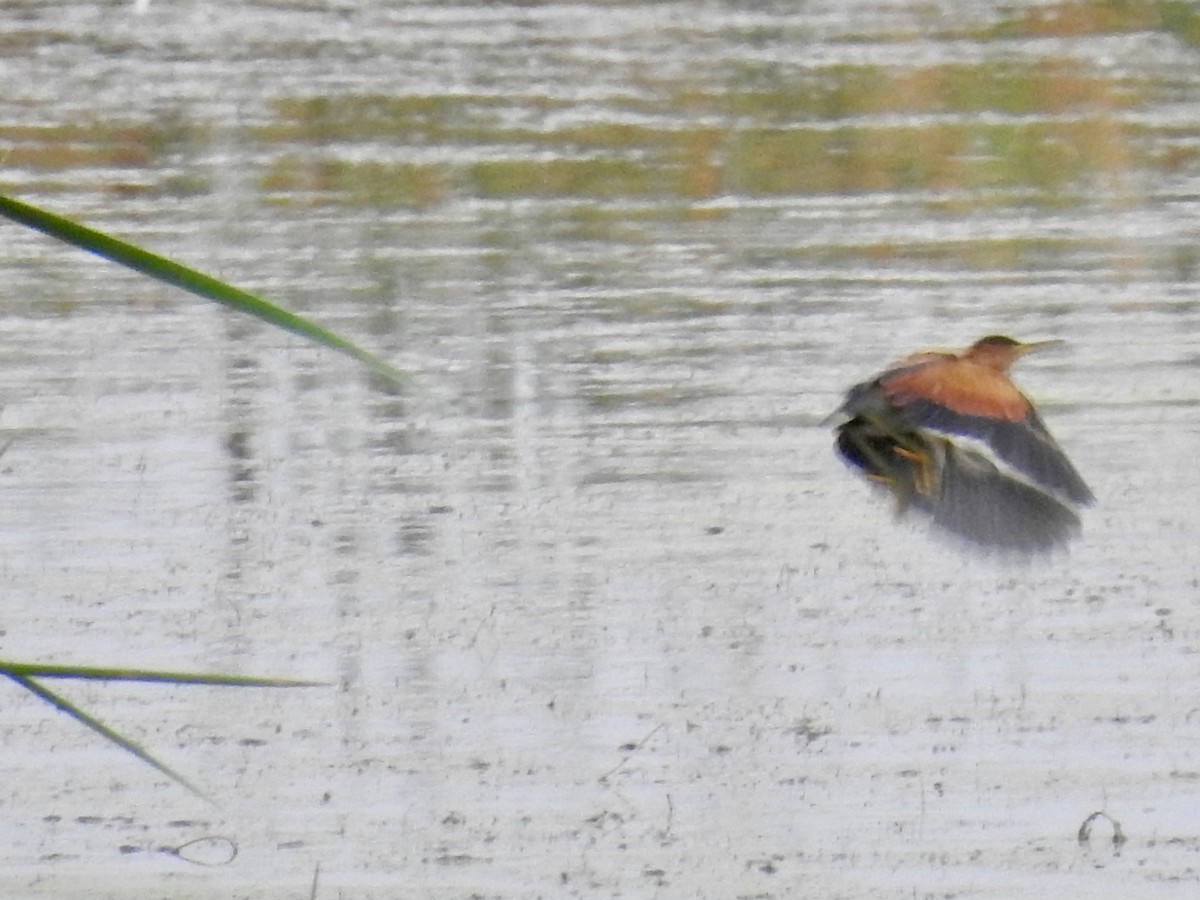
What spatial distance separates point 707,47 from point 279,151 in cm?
51

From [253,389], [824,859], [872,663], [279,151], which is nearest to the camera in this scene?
[824,859]

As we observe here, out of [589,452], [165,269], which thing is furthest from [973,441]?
[165,269]

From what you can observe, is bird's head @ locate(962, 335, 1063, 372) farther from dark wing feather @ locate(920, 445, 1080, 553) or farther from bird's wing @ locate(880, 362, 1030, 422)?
dark wing feather @ locate(920, 445, 1080, 553)

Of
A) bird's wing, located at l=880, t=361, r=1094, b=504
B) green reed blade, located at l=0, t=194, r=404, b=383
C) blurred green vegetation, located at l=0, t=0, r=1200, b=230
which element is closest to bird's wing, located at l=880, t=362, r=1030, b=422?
bird's wing, located at l=880, t=361, r=1094, b=504

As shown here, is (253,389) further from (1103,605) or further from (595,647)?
(1103,605)

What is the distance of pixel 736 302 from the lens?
201 cm

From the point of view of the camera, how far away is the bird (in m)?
1.85

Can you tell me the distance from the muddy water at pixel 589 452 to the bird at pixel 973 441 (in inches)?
1.0

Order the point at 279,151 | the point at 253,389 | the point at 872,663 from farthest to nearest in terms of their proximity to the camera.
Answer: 1. the point at 279,151
2. the point at 253,389
3. the point at 872,663

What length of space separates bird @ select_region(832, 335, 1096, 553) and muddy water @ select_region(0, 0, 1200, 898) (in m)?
0.03

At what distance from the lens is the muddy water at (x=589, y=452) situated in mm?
1612

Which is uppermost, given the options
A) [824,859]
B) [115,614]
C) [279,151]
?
[279,151]

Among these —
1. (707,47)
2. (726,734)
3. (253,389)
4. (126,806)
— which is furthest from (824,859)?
(707,47)

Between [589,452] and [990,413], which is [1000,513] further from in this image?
[589,452]
